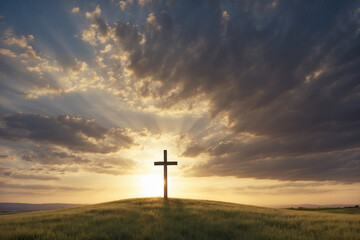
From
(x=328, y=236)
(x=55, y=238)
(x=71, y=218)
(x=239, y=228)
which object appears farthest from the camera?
(x=71, y=218)

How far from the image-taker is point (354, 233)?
9.42 metres

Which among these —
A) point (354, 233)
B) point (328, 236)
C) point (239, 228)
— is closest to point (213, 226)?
point (239, 228)

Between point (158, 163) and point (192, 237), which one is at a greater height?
point (158, 163)

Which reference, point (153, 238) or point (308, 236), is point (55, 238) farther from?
point (308, 236)

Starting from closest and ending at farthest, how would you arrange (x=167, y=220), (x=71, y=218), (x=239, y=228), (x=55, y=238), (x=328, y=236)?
1. (x=55, y=238)
2. (x=328, y=236)
3. (x=239, y=228)
4. (x=167, y=220)
5. (x=71, y=218)

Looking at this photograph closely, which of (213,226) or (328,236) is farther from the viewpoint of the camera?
(213,226)

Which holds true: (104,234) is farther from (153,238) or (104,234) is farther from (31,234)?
(31,234)

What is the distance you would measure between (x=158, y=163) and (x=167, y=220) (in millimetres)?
14298

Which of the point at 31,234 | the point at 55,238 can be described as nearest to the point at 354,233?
the point at 55,238

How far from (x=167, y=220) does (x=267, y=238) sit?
5.00 m

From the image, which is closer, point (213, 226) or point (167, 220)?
point (213, 226)

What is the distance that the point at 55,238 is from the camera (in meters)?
8.48

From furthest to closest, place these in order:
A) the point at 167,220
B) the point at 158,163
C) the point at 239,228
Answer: the point at 158,163
the point at 167,220
the point at 239,228

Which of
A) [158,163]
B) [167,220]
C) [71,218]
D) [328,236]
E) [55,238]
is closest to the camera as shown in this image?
[55,238]
